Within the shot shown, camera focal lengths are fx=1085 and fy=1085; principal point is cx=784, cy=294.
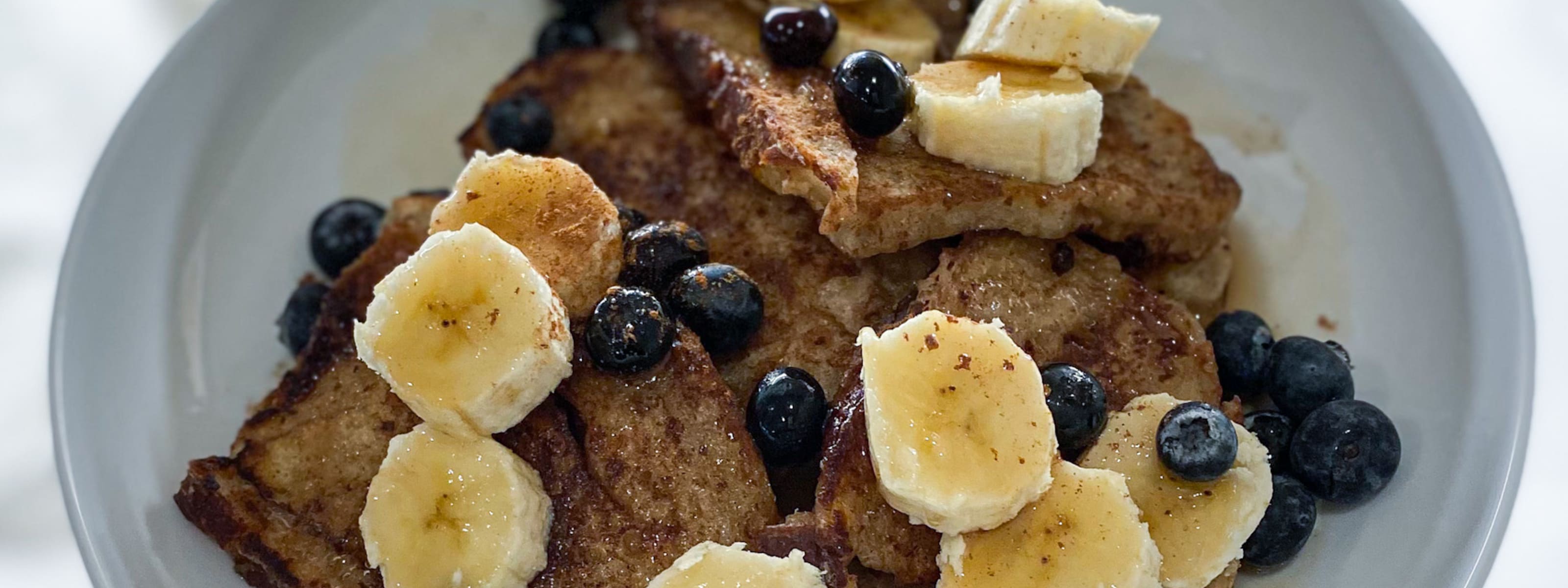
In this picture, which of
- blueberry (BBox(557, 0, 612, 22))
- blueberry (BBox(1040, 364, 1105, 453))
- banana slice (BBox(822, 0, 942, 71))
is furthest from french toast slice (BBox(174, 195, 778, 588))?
blueberry (BBox(557, 0, 612, 22))

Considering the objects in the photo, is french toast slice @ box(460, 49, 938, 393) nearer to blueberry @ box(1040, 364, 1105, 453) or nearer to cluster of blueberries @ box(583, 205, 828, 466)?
cluster of blueberries @ box(583, 205, 828, 466)

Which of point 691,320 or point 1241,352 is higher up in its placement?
point 691,320

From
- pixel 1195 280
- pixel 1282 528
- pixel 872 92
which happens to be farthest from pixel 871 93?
pixel 1282 528

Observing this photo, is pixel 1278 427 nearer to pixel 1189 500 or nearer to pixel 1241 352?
pixel 1241 352

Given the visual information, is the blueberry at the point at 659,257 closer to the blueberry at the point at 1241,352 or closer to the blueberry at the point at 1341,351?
the blueberry at the point at 1241,352

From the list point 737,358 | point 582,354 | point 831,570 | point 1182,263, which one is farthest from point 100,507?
point 1182,263
